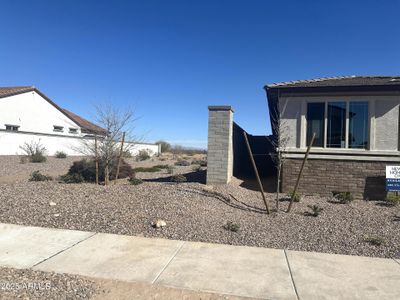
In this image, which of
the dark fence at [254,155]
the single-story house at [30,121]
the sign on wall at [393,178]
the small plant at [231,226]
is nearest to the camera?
the small plant at [231,226]

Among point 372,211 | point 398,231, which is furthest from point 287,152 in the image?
point 398,231

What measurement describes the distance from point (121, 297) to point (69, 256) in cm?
182

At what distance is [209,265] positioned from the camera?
5332 mm

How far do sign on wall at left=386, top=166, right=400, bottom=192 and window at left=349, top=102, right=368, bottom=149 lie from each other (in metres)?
1.12

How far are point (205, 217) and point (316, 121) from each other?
5838 millimetres

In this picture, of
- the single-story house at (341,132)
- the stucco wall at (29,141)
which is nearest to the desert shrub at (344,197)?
the single-story house at (341,132)

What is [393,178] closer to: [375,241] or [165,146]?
[375,241]

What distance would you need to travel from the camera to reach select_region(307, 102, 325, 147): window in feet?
37.9

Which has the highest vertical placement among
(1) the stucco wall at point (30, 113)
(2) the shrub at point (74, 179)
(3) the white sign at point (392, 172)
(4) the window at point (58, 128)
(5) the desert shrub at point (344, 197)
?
(1) the stucco wall at point (30, 113)

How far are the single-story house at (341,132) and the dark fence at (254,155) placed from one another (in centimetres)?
268

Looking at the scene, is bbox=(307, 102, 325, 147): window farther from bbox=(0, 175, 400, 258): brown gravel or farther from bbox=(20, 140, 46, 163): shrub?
bbox=(20, 140, 46, 163): shrub

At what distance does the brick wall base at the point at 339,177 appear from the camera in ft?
36.0

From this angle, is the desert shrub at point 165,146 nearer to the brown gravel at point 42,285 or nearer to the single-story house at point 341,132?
the single-story house at point 341,132

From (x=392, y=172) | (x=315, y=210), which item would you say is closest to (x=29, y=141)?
(x=315, y=210)
